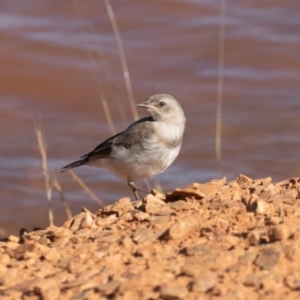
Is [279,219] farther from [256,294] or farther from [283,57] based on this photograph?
[283,57]

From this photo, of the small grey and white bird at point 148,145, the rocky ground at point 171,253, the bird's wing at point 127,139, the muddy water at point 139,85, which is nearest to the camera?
the rocky ground at point 171,253

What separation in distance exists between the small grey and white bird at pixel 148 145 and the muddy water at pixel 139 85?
1.81 meters

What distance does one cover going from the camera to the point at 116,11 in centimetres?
1573

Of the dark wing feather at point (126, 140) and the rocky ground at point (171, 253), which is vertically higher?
the dark wing feather at point (126, 140)

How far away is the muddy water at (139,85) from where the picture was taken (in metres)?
11.8

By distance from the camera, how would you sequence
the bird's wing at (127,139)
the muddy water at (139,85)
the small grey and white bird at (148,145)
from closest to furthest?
the small grey and white bird at (148,145) → the bird's wing at (127,139) → the muddy water at (139,85)

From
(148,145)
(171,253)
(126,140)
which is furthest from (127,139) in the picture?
(171,253)

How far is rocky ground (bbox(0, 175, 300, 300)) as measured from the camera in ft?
15.8

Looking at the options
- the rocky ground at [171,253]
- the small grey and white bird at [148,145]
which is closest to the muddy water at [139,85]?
the small grey and white bird at [148,145]

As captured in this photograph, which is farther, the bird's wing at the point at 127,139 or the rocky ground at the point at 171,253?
the bird's wing at the point at 127,139

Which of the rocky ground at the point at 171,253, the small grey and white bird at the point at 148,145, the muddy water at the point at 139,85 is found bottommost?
the rocky ground at the point at 171,253

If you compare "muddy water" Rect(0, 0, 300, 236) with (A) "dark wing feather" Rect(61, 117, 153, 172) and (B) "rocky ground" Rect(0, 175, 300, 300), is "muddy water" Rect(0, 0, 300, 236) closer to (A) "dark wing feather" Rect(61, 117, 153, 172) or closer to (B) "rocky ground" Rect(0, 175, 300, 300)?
(A) "dark wing feather" Rect(61, 117, 153, 172)

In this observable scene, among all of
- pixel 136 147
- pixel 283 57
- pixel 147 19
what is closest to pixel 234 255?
pixel 136 147

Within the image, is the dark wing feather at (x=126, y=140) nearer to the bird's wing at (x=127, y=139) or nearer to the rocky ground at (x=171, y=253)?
the bird's wing at (x=127, y=139)
